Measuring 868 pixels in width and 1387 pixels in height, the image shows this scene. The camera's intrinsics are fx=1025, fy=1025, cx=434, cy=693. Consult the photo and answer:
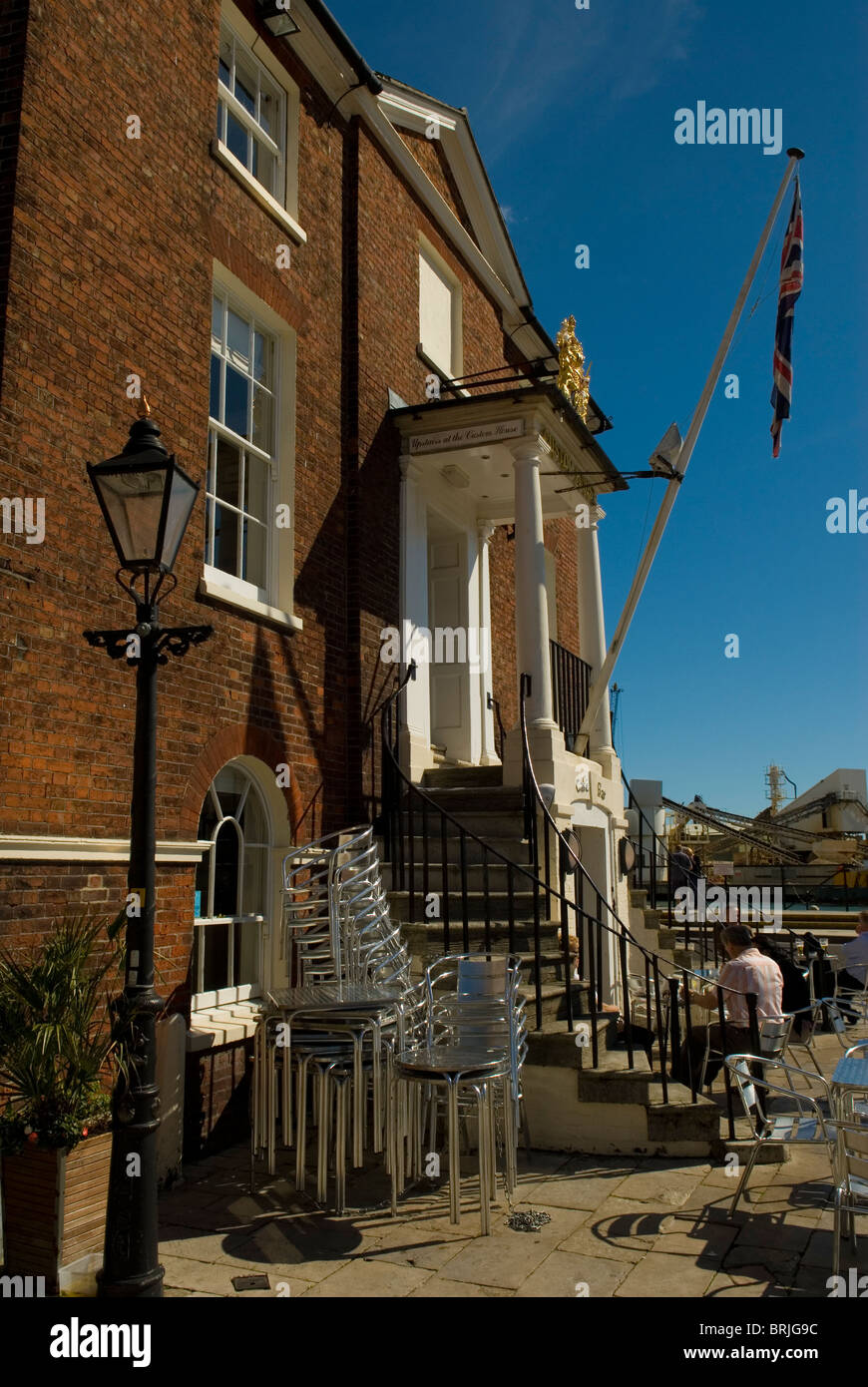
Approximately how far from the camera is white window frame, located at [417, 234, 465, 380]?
11320mm

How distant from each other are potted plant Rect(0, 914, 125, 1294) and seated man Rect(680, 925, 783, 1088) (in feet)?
11.8

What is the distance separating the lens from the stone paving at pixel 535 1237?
4094 mm

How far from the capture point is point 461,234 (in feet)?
39.1

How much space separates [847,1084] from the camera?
4.40 meters

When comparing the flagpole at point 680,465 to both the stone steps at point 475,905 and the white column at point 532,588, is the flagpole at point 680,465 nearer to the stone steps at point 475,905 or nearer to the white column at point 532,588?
the white column at point 532,588

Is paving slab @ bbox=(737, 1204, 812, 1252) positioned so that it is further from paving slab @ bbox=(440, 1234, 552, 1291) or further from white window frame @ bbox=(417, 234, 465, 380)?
white window frame @ bbox=(417, 234, 465, 380)

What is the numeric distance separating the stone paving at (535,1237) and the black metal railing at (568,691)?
21.1ft

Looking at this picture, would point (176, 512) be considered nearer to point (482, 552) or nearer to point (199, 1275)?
point (199, 1275)

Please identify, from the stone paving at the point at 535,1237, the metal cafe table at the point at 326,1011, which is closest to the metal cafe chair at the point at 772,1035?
the stone paving at the point at 535,1237

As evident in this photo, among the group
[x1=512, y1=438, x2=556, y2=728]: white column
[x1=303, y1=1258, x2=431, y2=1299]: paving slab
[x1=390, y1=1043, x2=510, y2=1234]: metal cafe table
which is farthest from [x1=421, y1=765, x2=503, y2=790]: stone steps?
[x1=303, y1=1258, x2=431, y2=1299]: paving slab

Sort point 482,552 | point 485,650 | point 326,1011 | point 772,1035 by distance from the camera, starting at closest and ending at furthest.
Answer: point 326,1011
point 772,1035
point 485,650
point 482,552

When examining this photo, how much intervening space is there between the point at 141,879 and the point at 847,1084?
3090 millimetres

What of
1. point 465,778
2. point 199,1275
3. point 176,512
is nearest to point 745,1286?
point 199,1275
